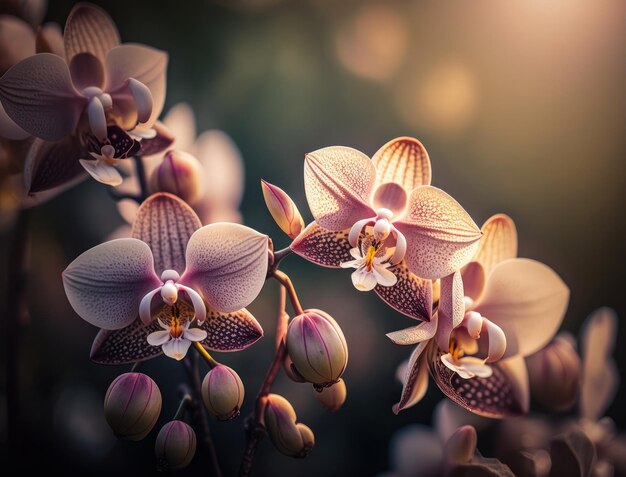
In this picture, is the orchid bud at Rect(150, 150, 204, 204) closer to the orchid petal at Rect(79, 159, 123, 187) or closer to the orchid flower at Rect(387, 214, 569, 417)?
the orchid petal at Rect(79, 159, 123, 187)

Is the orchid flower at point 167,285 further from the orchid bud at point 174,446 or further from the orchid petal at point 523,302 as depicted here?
the orchid petal at point 523,302

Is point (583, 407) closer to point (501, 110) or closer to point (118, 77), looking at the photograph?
point (501, 110)

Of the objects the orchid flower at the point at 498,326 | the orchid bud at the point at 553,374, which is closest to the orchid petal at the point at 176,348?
the orchid flower at the point at 498,326

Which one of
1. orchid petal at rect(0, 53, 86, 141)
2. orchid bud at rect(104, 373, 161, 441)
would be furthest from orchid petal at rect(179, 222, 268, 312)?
orchid petal at rect(0, 53, 86, 141)

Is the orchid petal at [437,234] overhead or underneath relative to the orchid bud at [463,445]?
overhead

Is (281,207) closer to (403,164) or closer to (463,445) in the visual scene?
(403,164)

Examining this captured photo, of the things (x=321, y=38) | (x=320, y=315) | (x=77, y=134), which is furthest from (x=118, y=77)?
(x=320, y=315)
